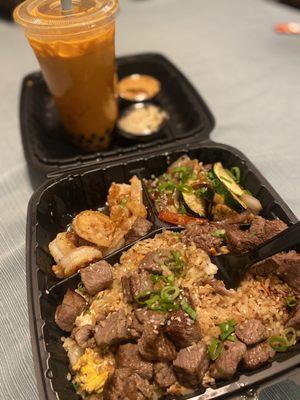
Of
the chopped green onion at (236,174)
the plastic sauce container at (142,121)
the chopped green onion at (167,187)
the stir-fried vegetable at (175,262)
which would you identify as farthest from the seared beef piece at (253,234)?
the plastic sauce container at (142,121)

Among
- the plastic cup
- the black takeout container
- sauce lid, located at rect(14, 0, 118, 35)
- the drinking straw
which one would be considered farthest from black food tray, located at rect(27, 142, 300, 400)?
the drinking straw

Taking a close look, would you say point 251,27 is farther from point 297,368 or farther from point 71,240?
point 297,368

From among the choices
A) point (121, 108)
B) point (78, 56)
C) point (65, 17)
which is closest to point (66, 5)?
point (65, 17)

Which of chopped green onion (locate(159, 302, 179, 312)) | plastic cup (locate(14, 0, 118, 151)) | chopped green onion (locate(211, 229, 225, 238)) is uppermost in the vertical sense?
plastic cup (locate(14, 0, 118, 151))

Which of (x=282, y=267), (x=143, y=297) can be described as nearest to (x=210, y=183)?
(x=282, y=267)

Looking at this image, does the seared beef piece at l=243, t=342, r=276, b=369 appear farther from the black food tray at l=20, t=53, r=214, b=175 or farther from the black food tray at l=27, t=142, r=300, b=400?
the black food tray at l=20, t=53, r=214, b=175

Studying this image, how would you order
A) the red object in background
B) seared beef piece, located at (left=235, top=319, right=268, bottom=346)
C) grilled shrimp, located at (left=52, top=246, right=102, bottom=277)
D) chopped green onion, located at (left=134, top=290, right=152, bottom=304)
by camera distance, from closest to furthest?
seared beef piece, located at (left=235, top=319, right=268, bottom=346)
chopped green onion, located at (left=134, top=290, right=152, bottom=304)
grilled shrimp, located at (left=52, top=246, right=102, bottom=277)
the red object in background

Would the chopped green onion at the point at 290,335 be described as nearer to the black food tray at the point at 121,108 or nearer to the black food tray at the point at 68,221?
the black food tray at the point at 68,221

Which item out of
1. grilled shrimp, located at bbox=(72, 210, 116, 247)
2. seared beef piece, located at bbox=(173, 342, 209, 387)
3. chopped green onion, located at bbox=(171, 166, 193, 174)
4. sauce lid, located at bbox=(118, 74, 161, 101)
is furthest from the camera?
sauce lid, located at bbox=(118, 74, 161, 101)
